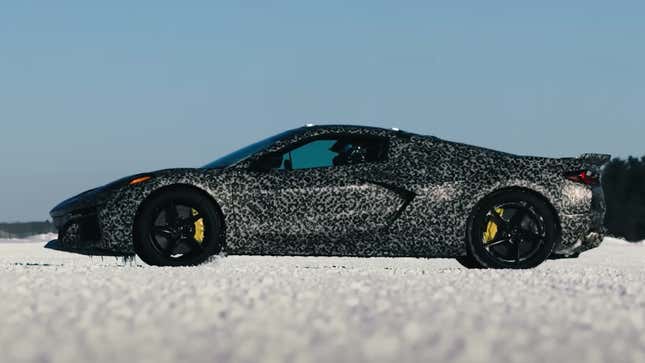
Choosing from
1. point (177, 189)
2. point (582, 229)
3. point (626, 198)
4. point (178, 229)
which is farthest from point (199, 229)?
point (626, 198)

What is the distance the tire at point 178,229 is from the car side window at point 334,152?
2.52 ft

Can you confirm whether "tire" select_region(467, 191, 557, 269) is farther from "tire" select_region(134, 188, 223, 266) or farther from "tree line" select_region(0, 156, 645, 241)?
"tree line" select_region(0, 156, 645, 241)

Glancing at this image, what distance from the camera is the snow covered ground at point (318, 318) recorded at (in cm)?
384

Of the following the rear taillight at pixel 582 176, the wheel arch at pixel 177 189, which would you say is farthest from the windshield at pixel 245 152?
the rear taillight at pixel 582 176

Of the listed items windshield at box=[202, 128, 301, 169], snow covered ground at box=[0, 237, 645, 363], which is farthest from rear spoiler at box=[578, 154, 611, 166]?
windshield at box=[202, 128, 301, 169]

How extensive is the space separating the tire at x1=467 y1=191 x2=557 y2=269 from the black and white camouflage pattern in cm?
8

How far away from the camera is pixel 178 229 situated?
27.1ft

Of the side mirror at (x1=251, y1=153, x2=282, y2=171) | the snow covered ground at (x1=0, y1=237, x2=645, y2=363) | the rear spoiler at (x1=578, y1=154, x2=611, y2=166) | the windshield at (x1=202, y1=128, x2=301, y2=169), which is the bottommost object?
the snow covered ground at (x1=0, y1=237, x2=645, y2=363)

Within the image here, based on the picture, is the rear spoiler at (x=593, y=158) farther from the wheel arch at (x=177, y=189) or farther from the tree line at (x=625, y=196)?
the tree line at (x=625, y=196)

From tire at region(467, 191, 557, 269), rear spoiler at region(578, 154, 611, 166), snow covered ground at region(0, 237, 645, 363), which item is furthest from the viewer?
rear spoiler at region(578, 154, 611, 166)

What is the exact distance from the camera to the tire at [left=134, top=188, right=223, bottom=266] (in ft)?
27.2

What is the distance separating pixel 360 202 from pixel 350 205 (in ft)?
0.28

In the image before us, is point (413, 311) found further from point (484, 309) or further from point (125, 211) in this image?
point (125, 211)

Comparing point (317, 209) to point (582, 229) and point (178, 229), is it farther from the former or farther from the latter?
point (582, 229)
